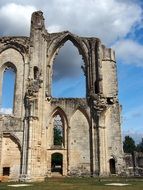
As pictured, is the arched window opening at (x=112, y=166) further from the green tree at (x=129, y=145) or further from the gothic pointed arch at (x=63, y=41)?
the green tree at (x=129, y=145)

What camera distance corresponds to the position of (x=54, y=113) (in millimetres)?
26016

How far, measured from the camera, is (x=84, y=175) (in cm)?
2397

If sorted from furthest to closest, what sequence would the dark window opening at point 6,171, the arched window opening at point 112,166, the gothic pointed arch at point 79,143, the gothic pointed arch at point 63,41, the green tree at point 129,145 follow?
the green tree at point 129,145 < the gothic pointed arch at point 63,41 < the arched window opening at point 112,166 < the gothic pointed arch at point 79,143 < the dark window opening at point 6,171

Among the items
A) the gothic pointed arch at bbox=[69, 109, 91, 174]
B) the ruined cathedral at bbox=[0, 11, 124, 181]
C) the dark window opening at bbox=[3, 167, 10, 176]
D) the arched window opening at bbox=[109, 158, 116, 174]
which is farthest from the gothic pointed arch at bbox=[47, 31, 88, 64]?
the dark window opening at bbox=[3, 167, 10, 176]

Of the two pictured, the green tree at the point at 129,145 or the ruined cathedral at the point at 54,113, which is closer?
the ruined cathedral at the point at 54,113

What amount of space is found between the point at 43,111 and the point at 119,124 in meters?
6.63

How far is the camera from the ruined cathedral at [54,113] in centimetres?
2172

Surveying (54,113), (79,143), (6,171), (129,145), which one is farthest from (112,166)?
(129,145)

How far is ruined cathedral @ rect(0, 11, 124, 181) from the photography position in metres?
21.7

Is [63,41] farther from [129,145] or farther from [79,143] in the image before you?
[129,145]

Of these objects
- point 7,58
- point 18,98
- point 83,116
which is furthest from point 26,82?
point 83,116

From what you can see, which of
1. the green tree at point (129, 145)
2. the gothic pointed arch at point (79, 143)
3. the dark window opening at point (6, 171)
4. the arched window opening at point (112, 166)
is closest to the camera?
the dark window opening at point (6, 171)

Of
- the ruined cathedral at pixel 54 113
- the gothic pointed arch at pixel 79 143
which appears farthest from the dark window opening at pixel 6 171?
the gothic pointed arch at pixel 79 143

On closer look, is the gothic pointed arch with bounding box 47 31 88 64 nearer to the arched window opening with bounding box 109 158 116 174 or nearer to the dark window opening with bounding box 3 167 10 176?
the arched window opening with bounding box 109 158 116 174
